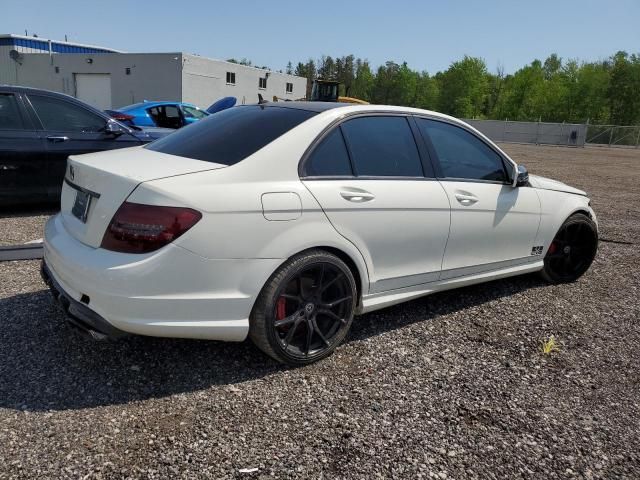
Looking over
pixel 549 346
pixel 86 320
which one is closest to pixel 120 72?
pixel 86 320

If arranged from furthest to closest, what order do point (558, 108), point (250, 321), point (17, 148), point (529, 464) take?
point (558, 108)
point (17, 148)
point (250, 321)
point (529, 464)

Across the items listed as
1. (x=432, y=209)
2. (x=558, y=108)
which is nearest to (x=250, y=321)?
(x=432, y=209)

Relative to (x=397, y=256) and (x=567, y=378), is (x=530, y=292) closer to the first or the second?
(x=567, y=378)

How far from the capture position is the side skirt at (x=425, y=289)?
11.4ft

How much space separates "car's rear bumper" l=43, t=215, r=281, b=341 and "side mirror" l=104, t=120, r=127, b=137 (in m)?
4.43

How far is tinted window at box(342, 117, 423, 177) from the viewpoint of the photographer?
3.37 meters

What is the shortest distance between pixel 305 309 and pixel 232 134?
1.20 m

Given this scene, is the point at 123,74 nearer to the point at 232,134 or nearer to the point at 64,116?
the point at 64,116

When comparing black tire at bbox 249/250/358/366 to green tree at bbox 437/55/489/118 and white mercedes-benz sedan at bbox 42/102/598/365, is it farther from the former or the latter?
green tree at bbox 437/55/489/118

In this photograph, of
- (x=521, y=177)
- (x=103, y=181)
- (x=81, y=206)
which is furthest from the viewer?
(x=521, y=177)

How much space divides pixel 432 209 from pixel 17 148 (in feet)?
16.7

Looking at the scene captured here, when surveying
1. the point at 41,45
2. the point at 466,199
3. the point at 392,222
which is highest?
the point at 41,45

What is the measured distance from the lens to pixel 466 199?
12.6 feet

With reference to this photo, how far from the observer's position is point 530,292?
4.83 m
